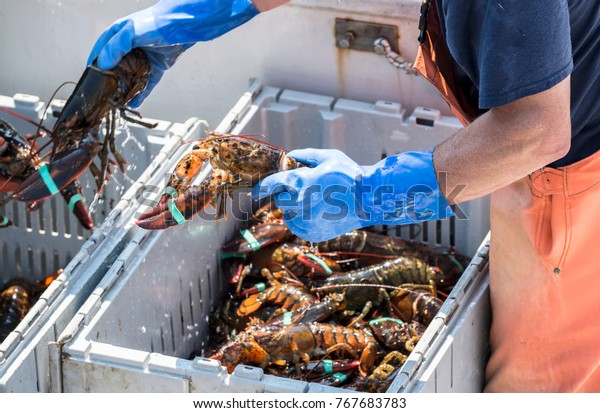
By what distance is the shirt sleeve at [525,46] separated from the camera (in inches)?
106

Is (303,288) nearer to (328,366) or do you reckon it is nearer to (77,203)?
(328,366)

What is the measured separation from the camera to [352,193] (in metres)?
3.18

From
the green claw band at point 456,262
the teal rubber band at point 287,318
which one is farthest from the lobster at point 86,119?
the green claw band at point 456,262

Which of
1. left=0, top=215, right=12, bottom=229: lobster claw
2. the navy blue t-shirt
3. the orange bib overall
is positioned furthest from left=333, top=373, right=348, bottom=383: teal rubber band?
left=0, top=215, right=12, bottom=229: lobster claw

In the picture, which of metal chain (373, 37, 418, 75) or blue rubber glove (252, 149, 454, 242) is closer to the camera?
blue rubber glove (252, 149, 454, 242)

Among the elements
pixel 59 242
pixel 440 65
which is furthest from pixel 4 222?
pixel 440 65

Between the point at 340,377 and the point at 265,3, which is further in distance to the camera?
the point at 340,377

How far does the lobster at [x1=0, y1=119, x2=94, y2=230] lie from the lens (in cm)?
431

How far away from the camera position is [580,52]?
310 cm

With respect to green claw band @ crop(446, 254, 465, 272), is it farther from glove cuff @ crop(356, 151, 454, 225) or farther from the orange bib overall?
glove cuff @ crop(356, 151, 454, 225)

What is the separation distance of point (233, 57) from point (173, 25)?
1.04m

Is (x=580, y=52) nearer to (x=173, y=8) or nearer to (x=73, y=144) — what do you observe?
(x=173, y=8)

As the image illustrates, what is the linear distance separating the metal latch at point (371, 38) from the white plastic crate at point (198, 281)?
0.59ft

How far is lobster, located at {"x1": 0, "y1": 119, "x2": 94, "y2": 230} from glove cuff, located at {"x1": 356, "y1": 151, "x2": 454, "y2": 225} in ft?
5.06
